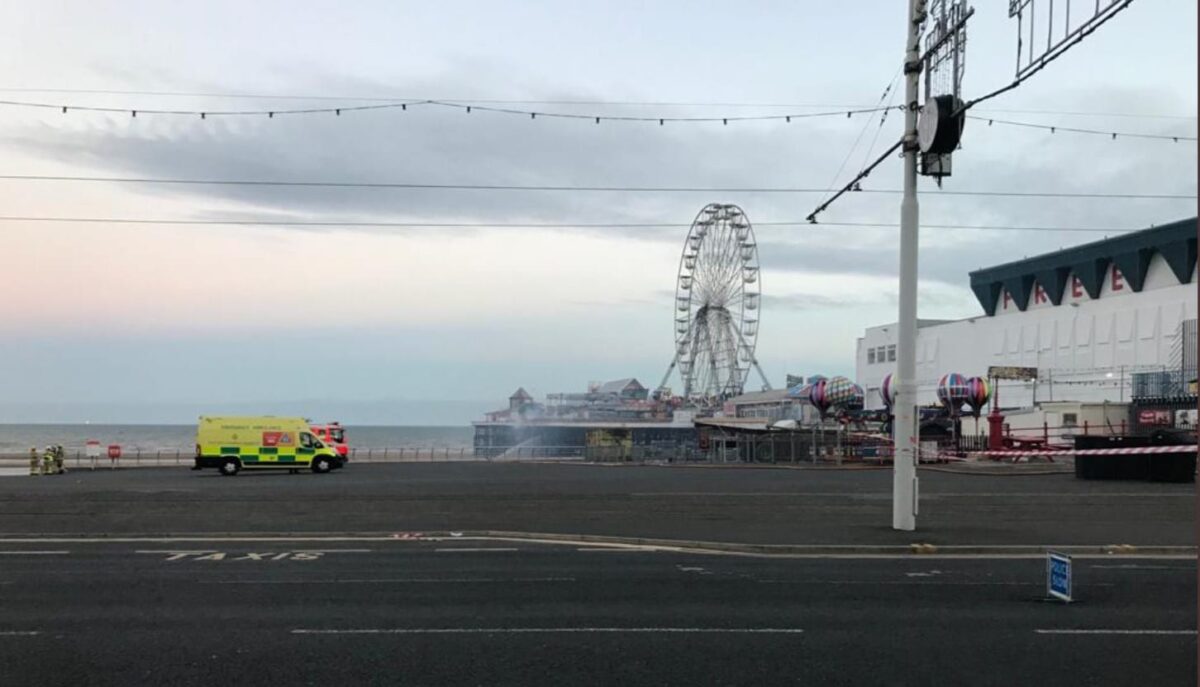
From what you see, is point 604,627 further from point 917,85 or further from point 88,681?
point 917,85

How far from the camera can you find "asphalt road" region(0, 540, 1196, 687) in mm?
7434

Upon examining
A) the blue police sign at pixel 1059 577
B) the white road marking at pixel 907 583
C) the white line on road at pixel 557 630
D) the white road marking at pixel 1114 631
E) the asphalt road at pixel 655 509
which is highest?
the blue police sign at pixel 1059 577

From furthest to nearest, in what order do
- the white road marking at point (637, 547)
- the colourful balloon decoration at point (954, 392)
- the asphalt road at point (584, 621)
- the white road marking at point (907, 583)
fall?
1. the colourful balloon decoration at point (954, 392)
2. the white road marking at point (637, 547)
3. the white road marking at point (907, 583)
4. the asphalt road at point (584, 621)

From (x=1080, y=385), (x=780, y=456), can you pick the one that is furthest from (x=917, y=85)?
(x=1080, y=385)

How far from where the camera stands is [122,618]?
9.48 metres

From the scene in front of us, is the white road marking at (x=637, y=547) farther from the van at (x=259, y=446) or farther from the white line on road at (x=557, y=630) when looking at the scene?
the van at (x=259, y=446)

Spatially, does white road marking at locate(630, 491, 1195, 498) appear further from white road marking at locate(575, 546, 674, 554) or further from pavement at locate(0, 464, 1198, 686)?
white road marking at locate(575, 546, 674, 554)

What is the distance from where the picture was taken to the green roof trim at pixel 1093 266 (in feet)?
218

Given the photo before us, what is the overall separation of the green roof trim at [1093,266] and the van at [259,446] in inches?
2113

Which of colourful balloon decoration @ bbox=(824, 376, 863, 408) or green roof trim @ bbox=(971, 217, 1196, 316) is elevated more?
green roof trim @ bbox=(971, 217, 1196, 316)

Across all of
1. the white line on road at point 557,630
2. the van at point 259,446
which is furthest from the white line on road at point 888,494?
the van at point 259,446

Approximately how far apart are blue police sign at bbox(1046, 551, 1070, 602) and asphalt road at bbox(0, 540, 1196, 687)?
8.8 inches

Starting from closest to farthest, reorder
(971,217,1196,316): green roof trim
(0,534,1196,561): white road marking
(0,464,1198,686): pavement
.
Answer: (0,464,1198,686): pavement < (0,534,1196,561): white road marking < (971,217,1196,316): green roof trim

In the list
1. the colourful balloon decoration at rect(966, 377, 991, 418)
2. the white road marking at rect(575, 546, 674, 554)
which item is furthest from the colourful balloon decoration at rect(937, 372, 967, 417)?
the white road marking at rect(575, 546, 674, 554)
